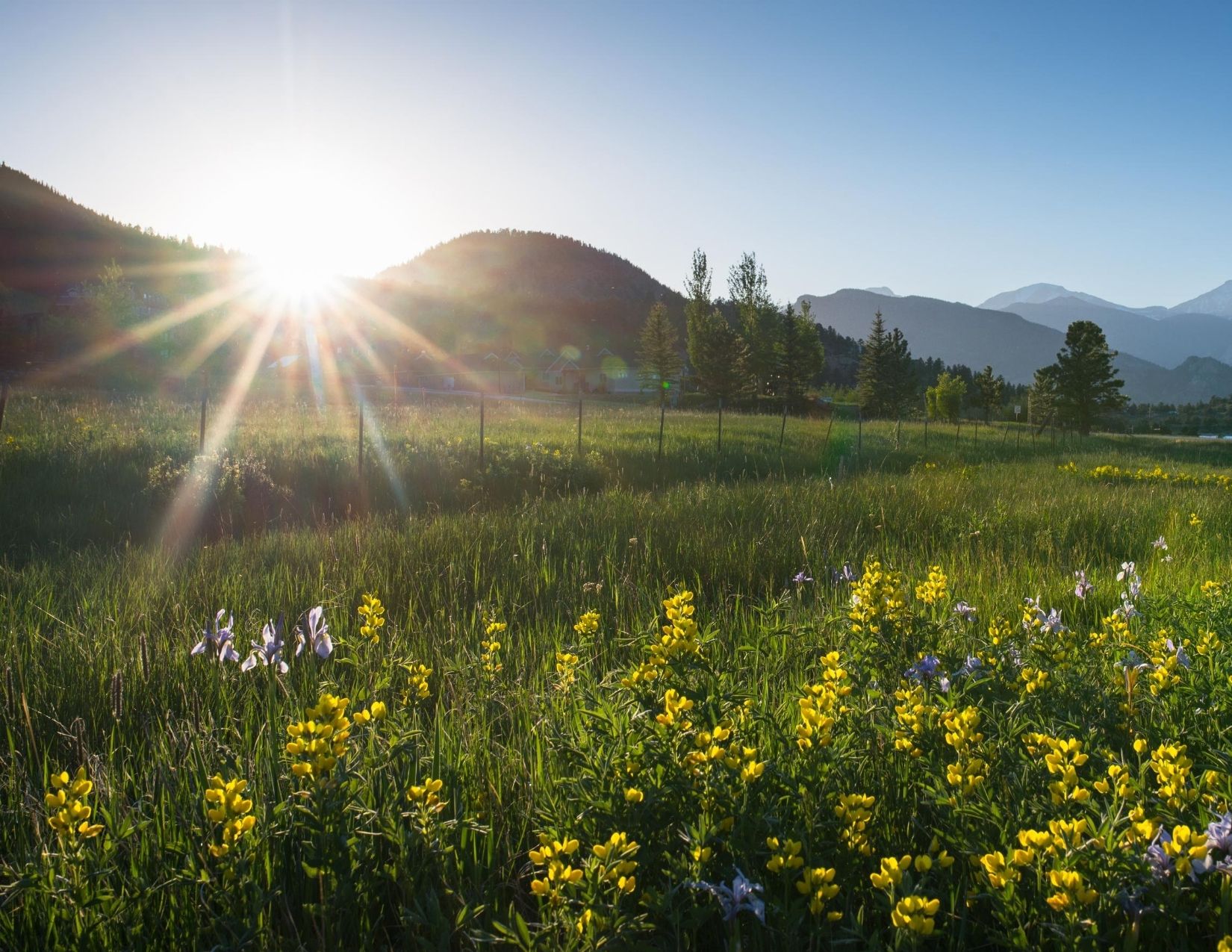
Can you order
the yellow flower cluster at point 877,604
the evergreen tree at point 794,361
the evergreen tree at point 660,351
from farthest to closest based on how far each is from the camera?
the evergreen tree at point 660,351 → the evergreen tree at point 794,361 → the yellow flower cluster at point 877,604

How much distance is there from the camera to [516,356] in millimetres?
77438

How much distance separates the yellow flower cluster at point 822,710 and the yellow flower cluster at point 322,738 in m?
1.18

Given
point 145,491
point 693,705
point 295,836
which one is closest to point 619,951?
point 693,705

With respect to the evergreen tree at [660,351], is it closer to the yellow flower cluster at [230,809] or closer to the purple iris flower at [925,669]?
the purple iris flower at [925,669]

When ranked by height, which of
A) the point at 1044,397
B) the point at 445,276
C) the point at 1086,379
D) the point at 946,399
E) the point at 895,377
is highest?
the point at 445,276

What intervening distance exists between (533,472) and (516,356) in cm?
6779

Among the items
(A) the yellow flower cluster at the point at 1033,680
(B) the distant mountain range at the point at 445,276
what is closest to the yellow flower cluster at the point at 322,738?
(A) the yellow flower cluster at the point at 1033,680

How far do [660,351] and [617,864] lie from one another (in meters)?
65.0

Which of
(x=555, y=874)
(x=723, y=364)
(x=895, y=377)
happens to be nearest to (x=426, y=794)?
(x=555, y=874)

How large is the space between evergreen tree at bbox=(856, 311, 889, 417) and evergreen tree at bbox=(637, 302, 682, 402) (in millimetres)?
16896

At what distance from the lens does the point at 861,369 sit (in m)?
60.0

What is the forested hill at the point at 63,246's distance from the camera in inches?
2712

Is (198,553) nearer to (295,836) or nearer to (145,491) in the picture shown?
(145,491)

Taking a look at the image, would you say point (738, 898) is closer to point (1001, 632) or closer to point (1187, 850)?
point (1187, 850)
